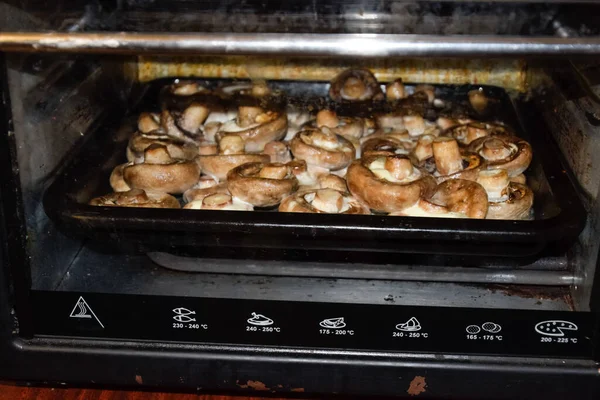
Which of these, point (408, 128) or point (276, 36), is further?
point (408, 128)

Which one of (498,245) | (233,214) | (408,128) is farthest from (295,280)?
(408,128)

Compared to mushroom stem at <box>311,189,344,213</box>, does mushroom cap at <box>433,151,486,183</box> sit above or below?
above

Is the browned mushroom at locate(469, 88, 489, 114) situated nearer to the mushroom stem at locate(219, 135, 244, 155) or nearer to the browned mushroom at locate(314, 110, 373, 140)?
the browned mushroom at locate(314, 110, 373, 140)

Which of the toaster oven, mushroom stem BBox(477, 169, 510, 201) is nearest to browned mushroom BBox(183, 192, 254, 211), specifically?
the toaster oven

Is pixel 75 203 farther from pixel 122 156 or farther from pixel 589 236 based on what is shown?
pixel 589 236

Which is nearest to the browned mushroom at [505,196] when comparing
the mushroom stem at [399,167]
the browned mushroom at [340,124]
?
the mushroom stem at [399,167]

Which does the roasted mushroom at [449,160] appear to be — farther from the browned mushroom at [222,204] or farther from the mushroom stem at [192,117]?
the mushroom stem at [192,117]

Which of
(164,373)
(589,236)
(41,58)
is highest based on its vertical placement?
(41,58)
